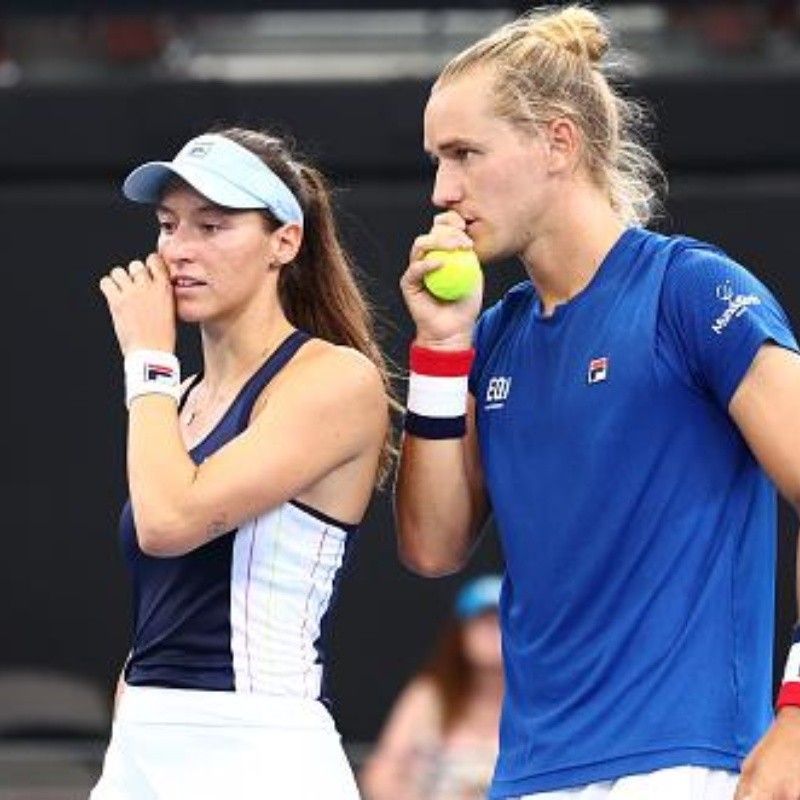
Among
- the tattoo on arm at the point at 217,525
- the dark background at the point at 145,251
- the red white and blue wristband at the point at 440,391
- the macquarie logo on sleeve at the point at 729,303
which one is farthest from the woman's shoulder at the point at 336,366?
the dark background at the point at 145,251

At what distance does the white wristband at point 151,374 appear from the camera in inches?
163

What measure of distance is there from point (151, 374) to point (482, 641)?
2.74 meters

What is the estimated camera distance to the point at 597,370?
4066 mm

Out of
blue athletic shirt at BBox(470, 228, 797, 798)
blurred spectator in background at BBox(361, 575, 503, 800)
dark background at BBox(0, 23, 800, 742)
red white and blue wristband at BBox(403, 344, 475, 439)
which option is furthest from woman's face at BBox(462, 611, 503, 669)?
blue athletic shirt at BBox(470, 228, 797, 798)

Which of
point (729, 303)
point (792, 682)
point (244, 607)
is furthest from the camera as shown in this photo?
point (244, 607)

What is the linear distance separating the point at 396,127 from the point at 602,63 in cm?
276

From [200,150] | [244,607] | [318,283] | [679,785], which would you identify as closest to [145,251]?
[318,283]

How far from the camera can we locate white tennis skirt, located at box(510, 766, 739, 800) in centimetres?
392

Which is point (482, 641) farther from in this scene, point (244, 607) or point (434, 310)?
point (244, 607)

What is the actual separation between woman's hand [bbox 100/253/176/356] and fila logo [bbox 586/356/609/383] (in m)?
0.64

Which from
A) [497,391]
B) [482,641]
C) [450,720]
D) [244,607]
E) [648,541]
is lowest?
[450,720]

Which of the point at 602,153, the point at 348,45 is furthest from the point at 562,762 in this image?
the point at 348,45

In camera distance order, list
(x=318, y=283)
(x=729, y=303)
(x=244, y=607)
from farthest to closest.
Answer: (x=318, y=283), (x=244, y=607), (x=729, y=303)

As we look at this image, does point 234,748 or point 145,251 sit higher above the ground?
point 234,748
